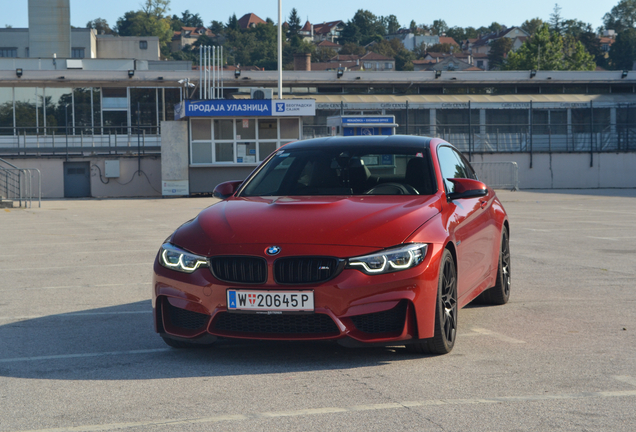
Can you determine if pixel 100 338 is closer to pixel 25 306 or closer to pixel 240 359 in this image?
pixel 240 359

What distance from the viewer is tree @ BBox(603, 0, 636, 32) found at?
15550 centimetres

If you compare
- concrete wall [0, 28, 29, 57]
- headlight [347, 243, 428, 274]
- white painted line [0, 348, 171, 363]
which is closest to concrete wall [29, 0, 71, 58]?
concrete wall [0, 28, 29, 57]

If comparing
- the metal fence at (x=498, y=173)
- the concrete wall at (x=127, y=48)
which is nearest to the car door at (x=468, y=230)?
the metal fence at (x=498, y=173)

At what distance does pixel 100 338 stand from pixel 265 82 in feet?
124

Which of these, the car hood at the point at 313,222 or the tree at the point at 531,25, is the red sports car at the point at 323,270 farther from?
the tree at the point at 531,25

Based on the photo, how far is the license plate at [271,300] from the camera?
16.1 feet

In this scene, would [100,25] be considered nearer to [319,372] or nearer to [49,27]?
[49,27]

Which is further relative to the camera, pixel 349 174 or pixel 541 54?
pixel 541 54

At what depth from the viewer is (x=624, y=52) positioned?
12794cm

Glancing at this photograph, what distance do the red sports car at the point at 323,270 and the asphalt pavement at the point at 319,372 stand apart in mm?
242

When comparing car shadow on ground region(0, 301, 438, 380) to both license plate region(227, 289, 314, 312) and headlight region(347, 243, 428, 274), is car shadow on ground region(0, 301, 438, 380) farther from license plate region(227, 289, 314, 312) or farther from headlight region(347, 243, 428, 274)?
headlight region(347, 243, 428, 274)

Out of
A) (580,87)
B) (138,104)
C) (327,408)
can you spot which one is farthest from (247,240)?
(580,87)

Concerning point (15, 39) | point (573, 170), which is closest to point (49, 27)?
point (15, 39)

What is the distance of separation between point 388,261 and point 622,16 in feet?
553
